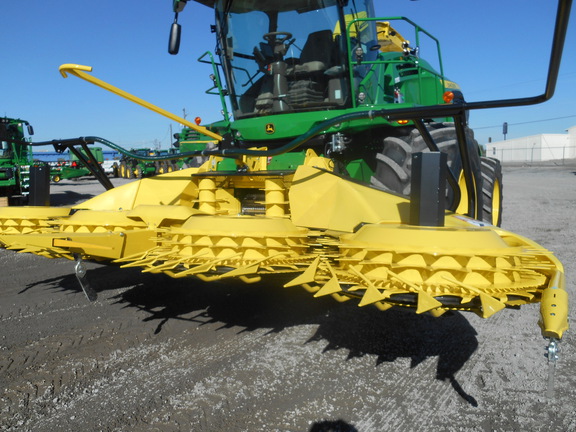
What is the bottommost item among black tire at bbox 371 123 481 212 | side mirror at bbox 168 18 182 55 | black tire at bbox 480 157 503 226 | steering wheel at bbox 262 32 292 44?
black tire at bbox 480 157 503 226

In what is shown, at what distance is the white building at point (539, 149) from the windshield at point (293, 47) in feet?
176

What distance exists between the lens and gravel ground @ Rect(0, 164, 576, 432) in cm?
225

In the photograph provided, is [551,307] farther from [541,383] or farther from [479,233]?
[541,383]

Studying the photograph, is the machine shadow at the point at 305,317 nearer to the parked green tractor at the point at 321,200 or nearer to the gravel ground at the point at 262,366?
the gravel ground at the point at 262,366

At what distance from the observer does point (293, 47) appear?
181 inches

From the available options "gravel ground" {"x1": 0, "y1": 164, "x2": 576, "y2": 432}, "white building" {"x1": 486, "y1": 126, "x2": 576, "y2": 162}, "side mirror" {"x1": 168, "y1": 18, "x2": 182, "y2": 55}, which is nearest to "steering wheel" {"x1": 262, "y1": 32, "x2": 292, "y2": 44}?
"side mirror" {"x1": 168, "y1": 18, "x2": 182, "y2": 55}

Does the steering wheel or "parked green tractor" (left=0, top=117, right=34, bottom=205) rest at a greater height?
the steering wheel

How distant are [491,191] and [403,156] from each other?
101 inches

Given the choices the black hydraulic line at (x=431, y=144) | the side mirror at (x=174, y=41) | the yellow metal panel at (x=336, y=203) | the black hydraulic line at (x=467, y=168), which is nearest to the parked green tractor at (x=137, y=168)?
the side mirror at (x=174, y=41)

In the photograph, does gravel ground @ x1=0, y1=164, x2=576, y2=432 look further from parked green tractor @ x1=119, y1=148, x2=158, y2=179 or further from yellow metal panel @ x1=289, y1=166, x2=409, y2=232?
parked green tractor @ x1=119, y1=148, x2=158, y2=179

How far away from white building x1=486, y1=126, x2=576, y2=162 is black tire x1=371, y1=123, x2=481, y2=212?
53.6 metres

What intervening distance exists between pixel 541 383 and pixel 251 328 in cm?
180

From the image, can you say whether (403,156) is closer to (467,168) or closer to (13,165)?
(467,168)

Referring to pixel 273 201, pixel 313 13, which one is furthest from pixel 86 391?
pixel 313 13
